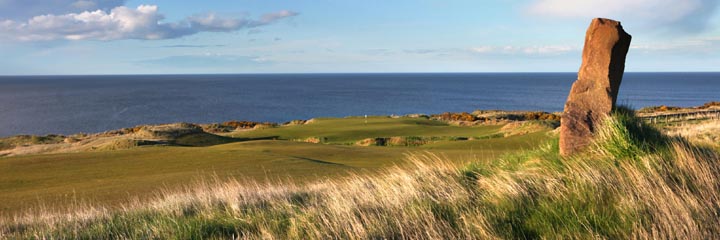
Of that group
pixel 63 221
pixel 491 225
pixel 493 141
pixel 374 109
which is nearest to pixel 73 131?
pixel 374 109

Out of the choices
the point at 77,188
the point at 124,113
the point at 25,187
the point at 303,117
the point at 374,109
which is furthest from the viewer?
the point at 374,109

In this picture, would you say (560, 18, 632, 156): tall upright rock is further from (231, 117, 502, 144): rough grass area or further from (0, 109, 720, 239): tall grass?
(231, 117, 502, 144): rough grass area

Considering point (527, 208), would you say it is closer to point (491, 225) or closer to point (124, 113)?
point (491, 225)

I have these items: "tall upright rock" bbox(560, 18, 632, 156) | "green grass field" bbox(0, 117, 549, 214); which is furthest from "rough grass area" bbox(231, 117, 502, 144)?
"tall upright rock" bbox(560, 18, 632, 156)

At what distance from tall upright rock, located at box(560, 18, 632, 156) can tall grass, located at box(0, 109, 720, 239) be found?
251 millimetres

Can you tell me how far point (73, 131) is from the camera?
61.4 metres

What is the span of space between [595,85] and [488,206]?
11.2 feet

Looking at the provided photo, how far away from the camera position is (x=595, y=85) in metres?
7.73

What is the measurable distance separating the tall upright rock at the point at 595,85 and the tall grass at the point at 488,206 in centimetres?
25

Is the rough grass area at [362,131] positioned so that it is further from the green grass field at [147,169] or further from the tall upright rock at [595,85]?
the tall upright rock at [595,85]

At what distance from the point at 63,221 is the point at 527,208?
17.7ft

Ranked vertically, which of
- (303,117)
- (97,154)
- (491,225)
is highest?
(491,225)

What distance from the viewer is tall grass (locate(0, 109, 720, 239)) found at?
472 cm

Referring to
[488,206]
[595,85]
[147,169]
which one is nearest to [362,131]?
[147,169]
